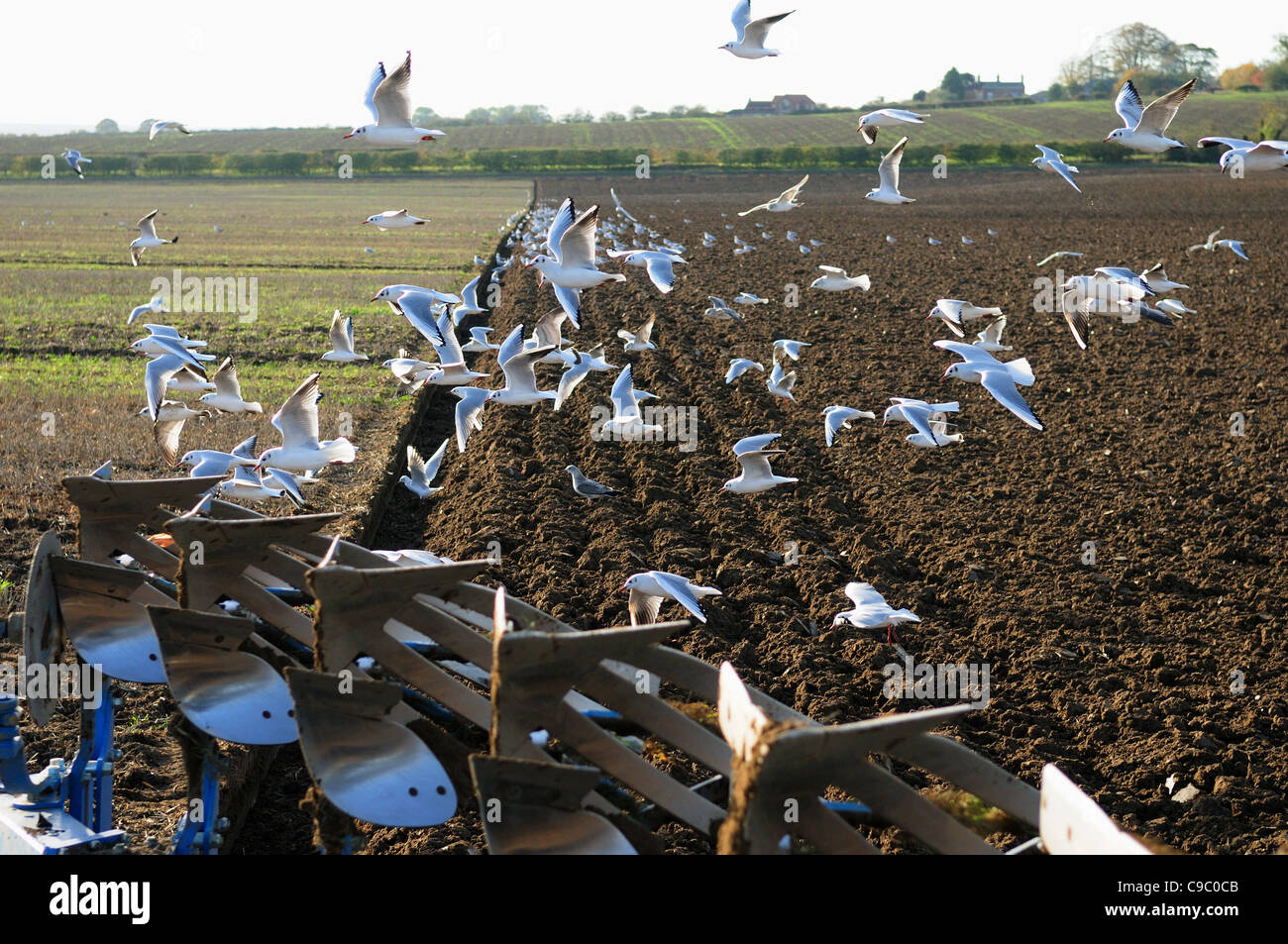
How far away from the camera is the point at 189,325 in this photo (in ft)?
61.5

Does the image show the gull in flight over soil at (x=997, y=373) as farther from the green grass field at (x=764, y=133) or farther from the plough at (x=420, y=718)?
the green grass field at (x=764, y=133)

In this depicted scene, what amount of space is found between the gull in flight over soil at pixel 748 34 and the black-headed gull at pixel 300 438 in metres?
5.09

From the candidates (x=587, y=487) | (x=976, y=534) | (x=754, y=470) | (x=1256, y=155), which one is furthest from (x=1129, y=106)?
(x=587, y=487)

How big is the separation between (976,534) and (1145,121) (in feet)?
14.1

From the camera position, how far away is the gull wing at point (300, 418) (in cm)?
752

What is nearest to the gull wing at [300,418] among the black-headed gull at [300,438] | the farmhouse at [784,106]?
the black-headed gull at [300,438]

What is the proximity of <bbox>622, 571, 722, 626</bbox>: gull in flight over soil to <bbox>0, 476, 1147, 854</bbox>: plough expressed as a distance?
2.09 metres

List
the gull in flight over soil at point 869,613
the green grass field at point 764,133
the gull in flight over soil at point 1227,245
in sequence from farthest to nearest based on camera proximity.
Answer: the green grass field at point 764,133
the gull in flight over soil at point 1227,245
the gull in flight over soil at point 869,613

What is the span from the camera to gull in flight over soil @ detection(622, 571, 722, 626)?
5949mm

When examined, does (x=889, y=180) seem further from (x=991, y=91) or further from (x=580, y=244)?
(x=991, y=91)

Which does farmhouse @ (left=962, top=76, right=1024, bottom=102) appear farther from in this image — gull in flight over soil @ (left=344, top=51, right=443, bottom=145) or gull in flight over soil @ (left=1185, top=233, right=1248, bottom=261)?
gull in flight over soil @ (left=344, top=51, right=443, bottom=145)

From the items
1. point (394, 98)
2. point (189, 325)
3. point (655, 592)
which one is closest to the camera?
point (655, 592)

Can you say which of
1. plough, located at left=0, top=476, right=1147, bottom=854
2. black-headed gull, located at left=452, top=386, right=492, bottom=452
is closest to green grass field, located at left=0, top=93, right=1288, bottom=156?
black-headed gull, located at left=452, top=386, right=492, bottom=452
